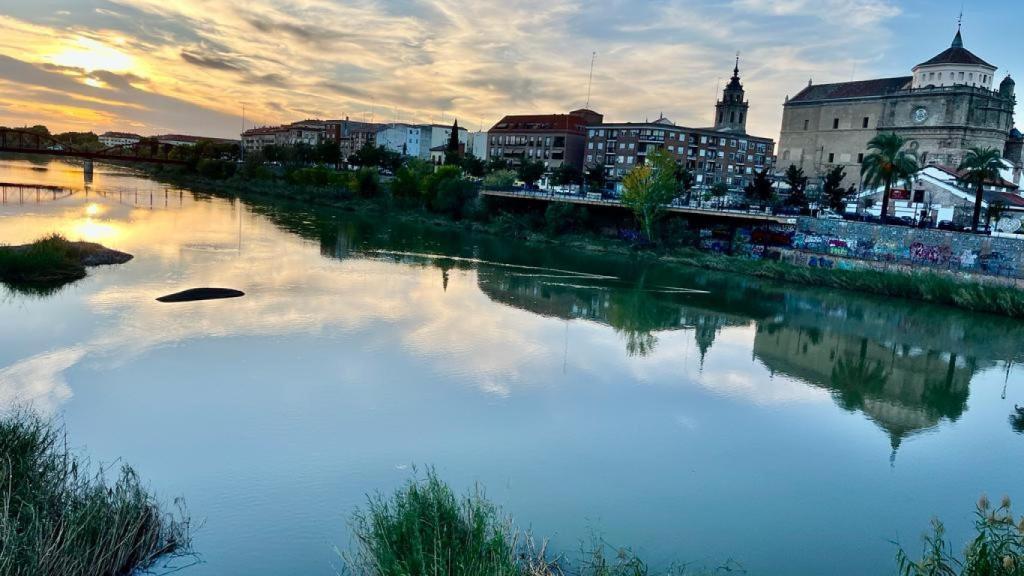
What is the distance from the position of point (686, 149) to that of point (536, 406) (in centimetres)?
6427

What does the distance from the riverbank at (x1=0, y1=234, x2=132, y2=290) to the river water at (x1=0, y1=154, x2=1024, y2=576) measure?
0.92m

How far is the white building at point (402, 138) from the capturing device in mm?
111750

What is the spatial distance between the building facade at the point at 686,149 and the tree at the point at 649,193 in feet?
91.6

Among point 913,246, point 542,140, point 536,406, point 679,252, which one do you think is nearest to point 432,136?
point 542,140

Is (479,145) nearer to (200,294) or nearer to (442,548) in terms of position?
(200,294)

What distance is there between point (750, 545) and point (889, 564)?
191 centimetres

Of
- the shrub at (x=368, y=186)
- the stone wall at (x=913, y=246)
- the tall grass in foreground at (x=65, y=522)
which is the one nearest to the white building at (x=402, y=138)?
the shrub at (x=368, y=186)

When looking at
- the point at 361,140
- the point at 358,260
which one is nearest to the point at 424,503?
the point at 358,260

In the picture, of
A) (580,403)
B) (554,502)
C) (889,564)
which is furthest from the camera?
(580,403)

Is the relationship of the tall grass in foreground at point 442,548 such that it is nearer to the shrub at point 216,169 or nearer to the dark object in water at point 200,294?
the dark object in water at point 200,294

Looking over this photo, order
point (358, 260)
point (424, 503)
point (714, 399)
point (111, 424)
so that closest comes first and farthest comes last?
point (424, 503) → point (111, 424) → point (714, 399) → point (358, 260)

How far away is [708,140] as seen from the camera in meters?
75.8

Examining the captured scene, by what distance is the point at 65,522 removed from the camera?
7.26 meters

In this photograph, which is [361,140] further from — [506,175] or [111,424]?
[111,424]
